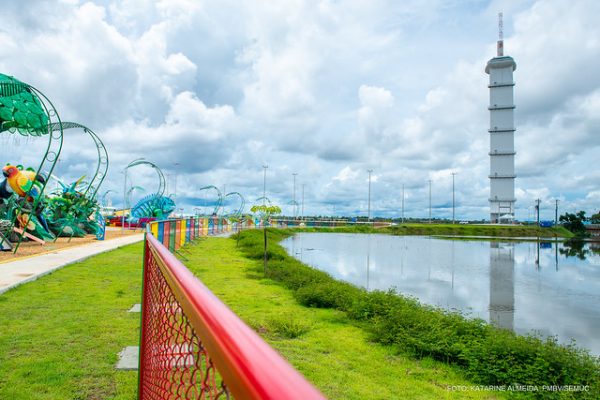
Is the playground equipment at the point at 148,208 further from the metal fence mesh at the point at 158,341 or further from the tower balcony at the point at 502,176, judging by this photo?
the tower balcony at the point at 502,176

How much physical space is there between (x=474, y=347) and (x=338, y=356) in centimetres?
204

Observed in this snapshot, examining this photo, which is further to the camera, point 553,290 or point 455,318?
point 553,290

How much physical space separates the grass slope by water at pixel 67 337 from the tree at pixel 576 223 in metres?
84.0

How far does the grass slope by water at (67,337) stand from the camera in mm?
4438

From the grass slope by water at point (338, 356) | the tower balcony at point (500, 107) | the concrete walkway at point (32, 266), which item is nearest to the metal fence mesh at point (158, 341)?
the grass slope by water at point (338, 356)

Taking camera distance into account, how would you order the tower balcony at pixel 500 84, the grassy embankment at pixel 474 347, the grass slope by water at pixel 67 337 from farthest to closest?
1. the tower balcony at pixel 500 84
2. the grassy embankment at pixel 474 347
3. the grass slope by water at pixel 67 337

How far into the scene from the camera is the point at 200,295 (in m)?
1.22

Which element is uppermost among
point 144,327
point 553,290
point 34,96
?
point 34,96

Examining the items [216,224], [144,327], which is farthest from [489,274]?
[216,224]

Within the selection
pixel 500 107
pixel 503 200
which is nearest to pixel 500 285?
pixel 503 200

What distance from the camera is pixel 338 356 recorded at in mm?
6004

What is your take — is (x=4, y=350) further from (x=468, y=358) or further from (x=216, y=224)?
(x=216, y=224)

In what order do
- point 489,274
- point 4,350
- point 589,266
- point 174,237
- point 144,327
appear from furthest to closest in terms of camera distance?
1. point 589,266
2. point 489,274
3. point 174,237
4. point 4,350
5. point 144,327

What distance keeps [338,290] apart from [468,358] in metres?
4.37
